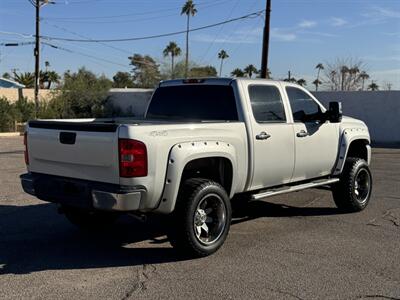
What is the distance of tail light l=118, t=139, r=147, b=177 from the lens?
16.9 ft

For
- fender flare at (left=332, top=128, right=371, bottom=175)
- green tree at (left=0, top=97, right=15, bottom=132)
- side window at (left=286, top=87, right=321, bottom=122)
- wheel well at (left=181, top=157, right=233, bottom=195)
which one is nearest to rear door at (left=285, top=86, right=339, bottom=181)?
side window at (left=286, top=87, right=321, bottom=122)

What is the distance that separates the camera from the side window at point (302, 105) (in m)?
7.46

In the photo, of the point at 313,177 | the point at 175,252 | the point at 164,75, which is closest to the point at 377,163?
the point at 313,177

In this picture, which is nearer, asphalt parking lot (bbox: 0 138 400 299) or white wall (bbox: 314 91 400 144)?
asphalt parking lot (bbox: 0 138 400 299)

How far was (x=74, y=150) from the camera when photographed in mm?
5590

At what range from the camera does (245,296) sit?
4734mm

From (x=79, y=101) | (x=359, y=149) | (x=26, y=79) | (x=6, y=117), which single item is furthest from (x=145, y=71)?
(x=359, y=149)

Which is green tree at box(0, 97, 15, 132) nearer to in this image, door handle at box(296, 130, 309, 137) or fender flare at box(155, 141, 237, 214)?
door handle at box(296, 130, 309, 137)

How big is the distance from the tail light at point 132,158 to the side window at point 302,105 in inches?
113

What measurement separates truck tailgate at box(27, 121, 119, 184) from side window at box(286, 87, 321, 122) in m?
3.07

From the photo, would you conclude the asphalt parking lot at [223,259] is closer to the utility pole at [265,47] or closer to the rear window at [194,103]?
the rear window at [194,103]

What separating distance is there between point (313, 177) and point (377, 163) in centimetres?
866

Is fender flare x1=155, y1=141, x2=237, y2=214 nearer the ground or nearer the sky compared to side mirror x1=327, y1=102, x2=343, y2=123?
nearer the ground

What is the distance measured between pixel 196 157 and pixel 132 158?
0.83 metres
